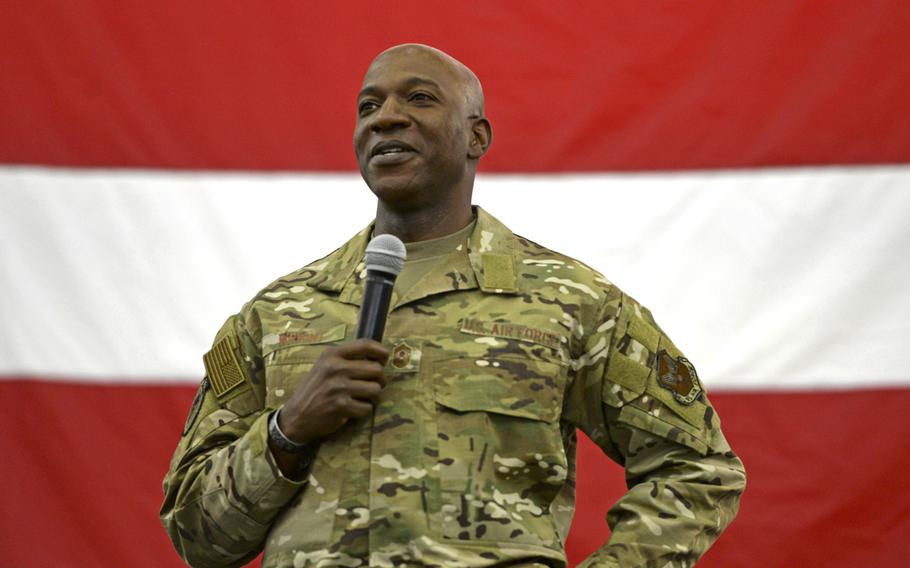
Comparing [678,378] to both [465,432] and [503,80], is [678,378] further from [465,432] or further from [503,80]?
[503,80]

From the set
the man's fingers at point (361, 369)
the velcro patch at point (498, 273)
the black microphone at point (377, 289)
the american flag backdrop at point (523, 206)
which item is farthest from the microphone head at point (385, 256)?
the american flag backdrop at point (523, 206)

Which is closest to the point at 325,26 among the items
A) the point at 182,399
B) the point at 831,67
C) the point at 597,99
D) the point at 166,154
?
the point at 166,154

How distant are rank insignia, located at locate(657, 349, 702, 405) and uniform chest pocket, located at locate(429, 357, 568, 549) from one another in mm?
168

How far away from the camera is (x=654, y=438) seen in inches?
70.6

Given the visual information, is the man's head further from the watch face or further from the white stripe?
the white stripe

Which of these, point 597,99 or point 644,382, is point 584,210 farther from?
point 644,382

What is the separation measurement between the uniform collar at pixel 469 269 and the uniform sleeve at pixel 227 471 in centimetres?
15

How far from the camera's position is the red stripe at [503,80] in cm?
278

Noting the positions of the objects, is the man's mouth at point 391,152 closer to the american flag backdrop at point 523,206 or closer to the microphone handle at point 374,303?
the microphone handle at point 374,303

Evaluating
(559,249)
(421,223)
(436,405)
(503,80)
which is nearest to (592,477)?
(559,249)

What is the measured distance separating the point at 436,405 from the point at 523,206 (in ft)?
3.87

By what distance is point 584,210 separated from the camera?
280 centimetres

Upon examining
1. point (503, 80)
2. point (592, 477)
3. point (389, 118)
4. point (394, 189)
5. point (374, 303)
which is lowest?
point (592, 477)

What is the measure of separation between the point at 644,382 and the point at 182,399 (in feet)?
4.19
